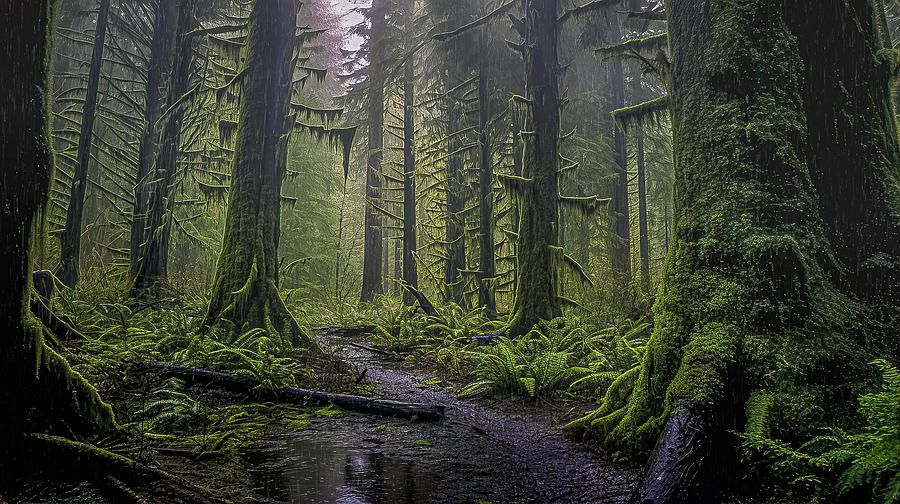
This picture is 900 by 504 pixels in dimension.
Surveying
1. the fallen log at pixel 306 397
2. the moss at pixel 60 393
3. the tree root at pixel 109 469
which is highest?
the moss at pixel 60 393

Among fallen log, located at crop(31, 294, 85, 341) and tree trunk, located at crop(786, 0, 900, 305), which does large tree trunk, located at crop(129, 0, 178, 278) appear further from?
tree trunk, located at crop(786, 0, 900, 305)

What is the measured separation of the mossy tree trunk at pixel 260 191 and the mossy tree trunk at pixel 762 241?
6392mm

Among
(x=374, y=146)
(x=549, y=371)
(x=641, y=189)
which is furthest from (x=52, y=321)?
(x=641, y=189)

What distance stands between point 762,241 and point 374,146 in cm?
1708

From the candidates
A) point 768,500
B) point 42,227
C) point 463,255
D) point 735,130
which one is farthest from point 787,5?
point 463,255

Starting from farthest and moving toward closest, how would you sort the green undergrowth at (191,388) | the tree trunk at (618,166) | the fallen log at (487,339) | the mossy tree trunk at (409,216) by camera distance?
the mossy tree trunk at (409,216) → the tree trunk at (618,166) → the fallen log at (487,339) → the green undergrowth at (191,388)

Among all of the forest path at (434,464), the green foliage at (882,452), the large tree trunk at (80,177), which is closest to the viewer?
the green foliage at (882,452)

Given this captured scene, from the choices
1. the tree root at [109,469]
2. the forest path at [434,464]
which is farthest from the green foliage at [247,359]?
the tree root at [109,469]

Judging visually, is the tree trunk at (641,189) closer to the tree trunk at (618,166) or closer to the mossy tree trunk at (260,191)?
the tree trunk at (618,166)

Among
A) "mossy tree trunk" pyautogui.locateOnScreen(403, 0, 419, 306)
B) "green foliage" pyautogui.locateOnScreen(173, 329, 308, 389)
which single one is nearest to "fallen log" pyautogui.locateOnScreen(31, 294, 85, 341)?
"green foliage" pyautogui.locateOnScreen(173, 329, 308, 389)

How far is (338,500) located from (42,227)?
2.76 m

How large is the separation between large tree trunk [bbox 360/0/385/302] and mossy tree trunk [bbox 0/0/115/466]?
1531 cm

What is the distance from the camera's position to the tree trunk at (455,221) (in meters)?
15.8

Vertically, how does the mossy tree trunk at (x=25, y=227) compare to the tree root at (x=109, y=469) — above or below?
above
